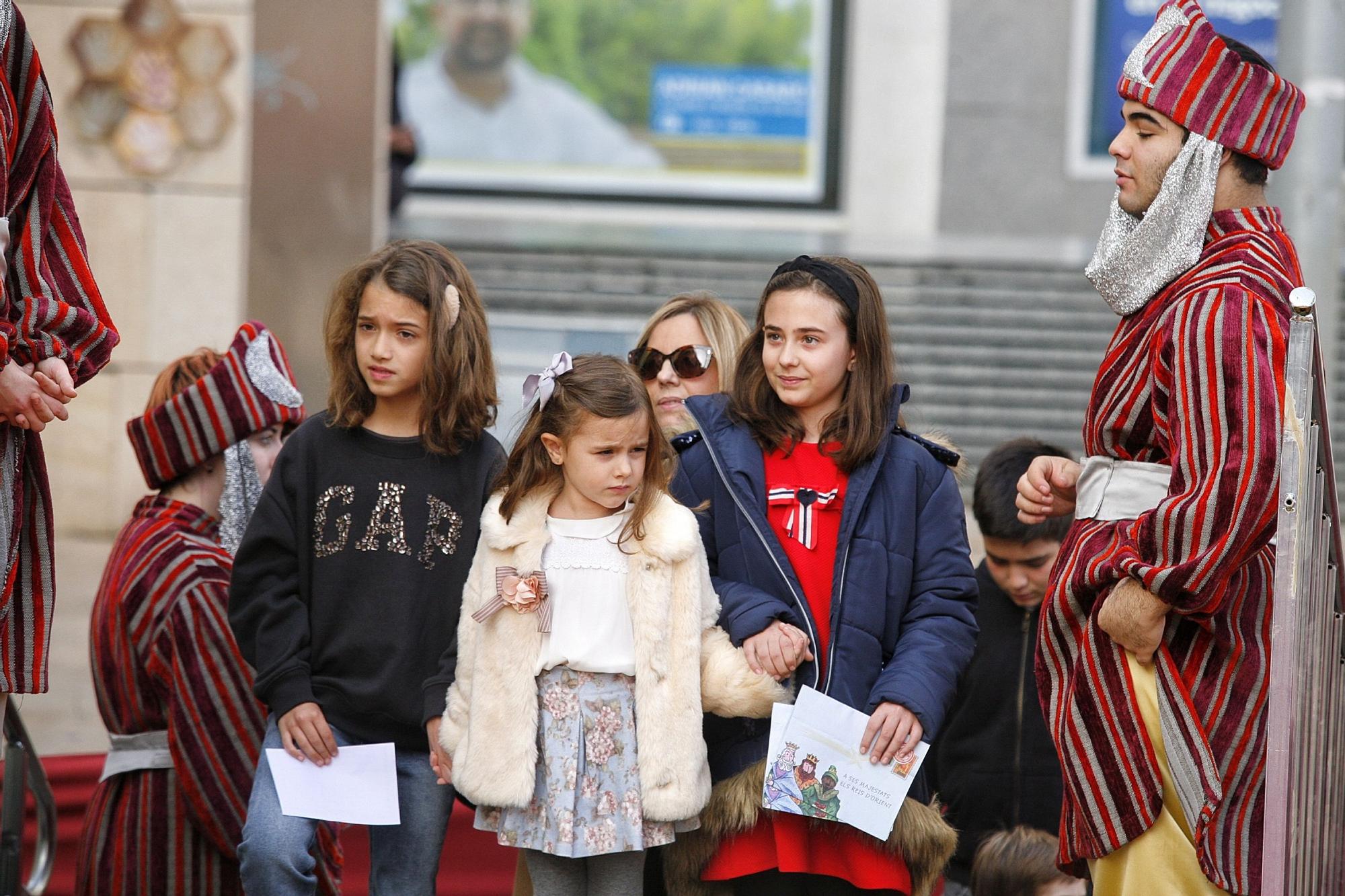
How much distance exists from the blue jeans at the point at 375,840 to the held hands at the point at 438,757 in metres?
0.11

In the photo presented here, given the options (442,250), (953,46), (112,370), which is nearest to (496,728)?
(442,250)

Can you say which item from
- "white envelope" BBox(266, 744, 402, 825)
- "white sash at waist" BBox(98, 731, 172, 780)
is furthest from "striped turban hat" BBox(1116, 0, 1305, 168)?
"white sash at waist" BBox(98, 731, 172, 780)

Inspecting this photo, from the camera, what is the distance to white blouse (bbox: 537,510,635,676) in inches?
135

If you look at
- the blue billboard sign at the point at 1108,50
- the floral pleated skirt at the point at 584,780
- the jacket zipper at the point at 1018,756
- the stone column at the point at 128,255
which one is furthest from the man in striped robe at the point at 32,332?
the blue billboard sign at the point at 1108,50

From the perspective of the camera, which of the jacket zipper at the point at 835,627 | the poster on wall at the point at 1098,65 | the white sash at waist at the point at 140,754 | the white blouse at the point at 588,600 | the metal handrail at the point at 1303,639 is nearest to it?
the metal handrail at the point at 1303,639

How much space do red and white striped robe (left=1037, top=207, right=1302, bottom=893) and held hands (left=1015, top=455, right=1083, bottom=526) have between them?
22cm

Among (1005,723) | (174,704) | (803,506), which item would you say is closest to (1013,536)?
(1005,723)

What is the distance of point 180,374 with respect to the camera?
4207mm

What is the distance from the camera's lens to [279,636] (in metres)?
3.62

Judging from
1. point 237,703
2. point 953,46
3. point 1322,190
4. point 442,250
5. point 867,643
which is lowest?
point 237,703

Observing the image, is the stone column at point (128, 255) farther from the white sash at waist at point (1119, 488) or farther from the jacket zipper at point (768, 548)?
the white sash at waist at point (1119, 488)

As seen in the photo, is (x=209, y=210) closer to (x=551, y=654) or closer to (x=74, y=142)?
(x=74, y=142)

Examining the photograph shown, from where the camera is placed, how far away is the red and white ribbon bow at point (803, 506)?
3.65 m

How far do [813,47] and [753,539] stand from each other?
39.5 ft
